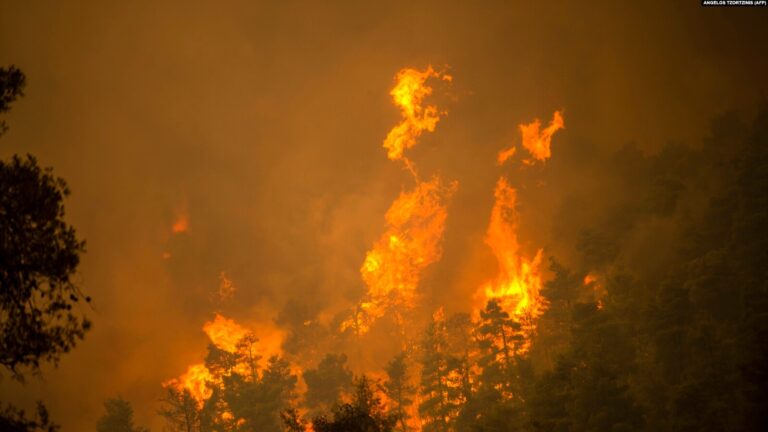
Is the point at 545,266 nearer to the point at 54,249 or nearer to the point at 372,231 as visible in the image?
the point at 372,231

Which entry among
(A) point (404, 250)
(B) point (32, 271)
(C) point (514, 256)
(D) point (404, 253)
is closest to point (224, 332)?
(D) point (404, 253)

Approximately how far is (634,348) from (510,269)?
1914 inches

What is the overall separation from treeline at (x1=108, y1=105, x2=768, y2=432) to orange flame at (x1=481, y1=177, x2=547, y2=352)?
1365 centimetres

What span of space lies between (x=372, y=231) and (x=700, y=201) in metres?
95.3

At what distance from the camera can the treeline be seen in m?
29.4

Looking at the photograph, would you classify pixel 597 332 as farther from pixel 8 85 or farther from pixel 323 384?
pixel 8 85

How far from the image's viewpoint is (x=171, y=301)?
142500 millimetres

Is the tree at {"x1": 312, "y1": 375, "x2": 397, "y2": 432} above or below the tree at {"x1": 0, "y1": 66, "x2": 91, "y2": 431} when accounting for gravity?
below

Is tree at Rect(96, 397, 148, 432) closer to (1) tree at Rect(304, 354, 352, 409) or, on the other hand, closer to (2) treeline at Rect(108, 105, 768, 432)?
(2) treeline at Rect(108, 105, 768, 432)

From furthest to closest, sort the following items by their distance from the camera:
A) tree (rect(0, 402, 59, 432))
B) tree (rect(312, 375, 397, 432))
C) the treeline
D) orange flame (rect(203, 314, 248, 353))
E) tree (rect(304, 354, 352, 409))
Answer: orange flame (rect(203, 314, 248, 353)) < tree (rect(304, 354, 352, 409)) < the treeline < tree (rect(312, 375, 397, 432)) < tree (rect(0, 402, 59, 432))

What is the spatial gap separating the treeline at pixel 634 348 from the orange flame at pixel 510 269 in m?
13.6

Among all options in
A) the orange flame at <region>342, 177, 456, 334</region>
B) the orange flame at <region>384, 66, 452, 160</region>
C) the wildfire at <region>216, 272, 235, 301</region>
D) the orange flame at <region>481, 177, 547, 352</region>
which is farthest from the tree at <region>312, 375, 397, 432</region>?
the orange flame at <region>384, 66, 452, 160</region>

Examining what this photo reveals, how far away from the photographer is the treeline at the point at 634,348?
→ 2944 centimetres

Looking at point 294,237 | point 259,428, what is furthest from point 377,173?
point 259,428
